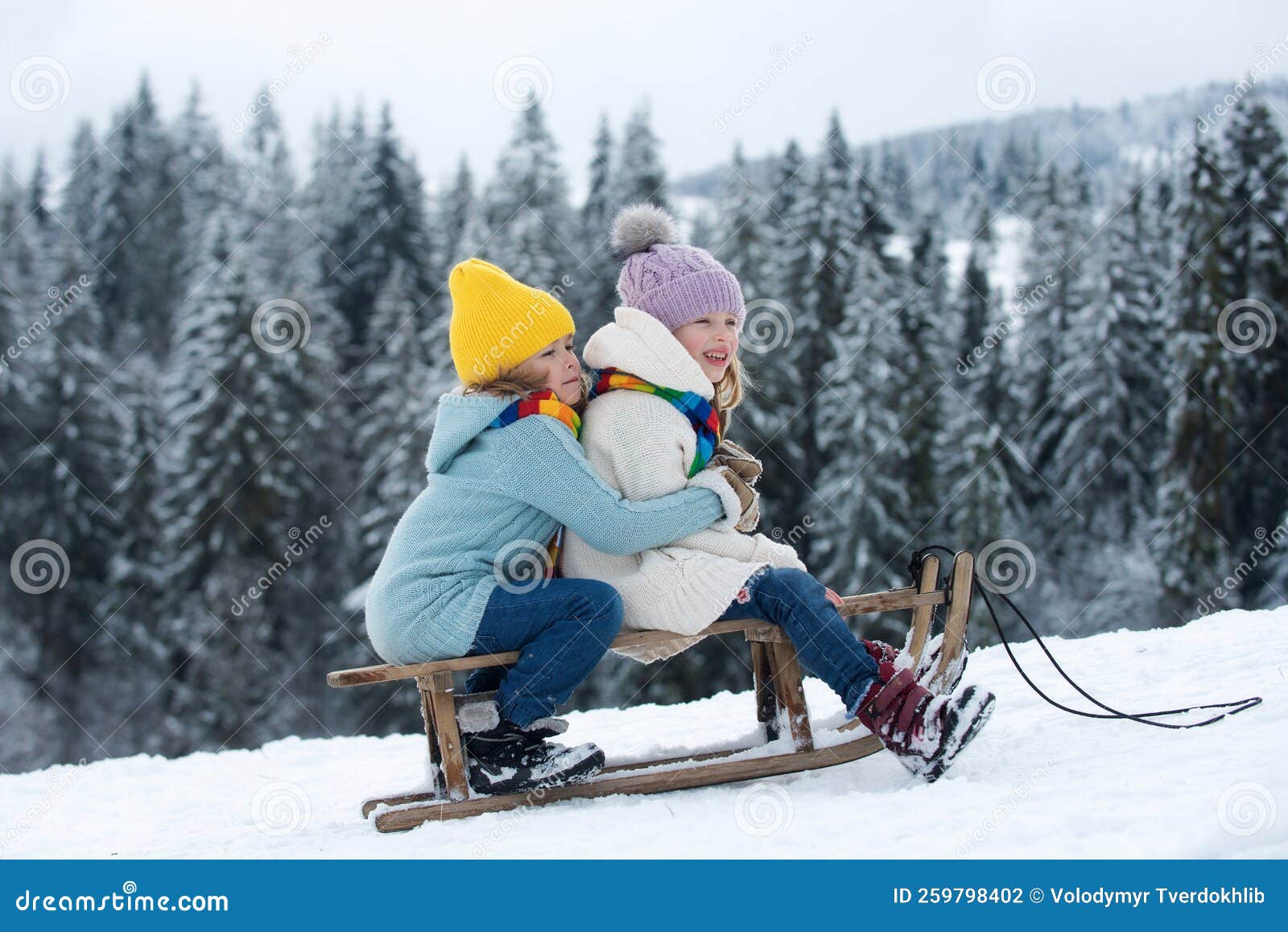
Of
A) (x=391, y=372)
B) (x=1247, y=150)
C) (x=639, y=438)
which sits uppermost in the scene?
(x=1247, y=150)

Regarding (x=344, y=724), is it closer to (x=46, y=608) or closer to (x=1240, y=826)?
(x=46, y=608)

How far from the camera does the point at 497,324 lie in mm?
4273

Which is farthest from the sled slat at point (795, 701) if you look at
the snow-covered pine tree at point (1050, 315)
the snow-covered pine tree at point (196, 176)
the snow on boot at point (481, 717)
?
the snow-covered pine tree at point (196, 176)

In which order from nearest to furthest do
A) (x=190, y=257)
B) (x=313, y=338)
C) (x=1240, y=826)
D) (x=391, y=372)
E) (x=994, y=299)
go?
(x=1240, y=826), (x=391, y=372), (x=313, y=338), (x=994, y=299), (x=190, y=257)

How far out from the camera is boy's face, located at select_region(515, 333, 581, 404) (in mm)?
4340

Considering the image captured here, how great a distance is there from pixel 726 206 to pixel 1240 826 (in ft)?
90.4

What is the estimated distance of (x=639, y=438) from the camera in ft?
14.0

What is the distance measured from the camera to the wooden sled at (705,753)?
408cm

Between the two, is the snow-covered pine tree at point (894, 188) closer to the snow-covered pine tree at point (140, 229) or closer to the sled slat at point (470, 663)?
the snow-covered pine tree at point (140, 229)

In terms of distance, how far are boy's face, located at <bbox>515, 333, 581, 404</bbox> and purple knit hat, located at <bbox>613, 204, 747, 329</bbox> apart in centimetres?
40

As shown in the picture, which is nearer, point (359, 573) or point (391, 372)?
point (359, 573)

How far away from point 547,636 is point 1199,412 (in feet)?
81.9

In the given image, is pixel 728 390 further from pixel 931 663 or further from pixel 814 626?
pixel 931 663
